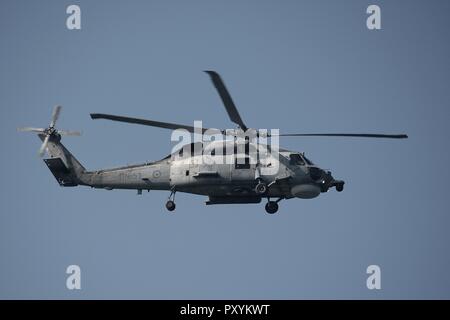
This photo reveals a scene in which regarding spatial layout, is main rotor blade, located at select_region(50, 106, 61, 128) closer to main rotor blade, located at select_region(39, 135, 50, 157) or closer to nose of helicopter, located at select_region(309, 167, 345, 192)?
main rotor blade, located at select_region(39, 135, 50, 157)

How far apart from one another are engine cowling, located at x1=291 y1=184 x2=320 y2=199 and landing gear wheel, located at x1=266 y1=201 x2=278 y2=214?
1.31m

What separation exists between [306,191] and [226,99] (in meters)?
7.11

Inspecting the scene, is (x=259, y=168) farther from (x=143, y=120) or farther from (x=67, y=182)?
(x=67, y=182)

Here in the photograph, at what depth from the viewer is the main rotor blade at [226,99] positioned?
120 feet

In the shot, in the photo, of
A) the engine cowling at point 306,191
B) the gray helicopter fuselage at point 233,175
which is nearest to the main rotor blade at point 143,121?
the gray helicopter fuselage at point 233,175

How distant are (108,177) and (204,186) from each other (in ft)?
16.7

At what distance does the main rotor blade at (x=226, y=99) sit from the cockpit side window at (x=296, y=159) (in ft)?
10.0

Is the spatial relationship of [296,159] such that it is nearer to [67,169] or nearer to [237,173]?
[237,173]

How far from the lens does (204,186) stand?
43594 millimetres

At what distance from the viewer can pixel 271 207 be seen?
43938 mm

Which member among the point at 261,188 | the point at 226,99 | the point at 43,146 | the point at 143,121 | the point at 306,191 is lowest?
the point at 306,191

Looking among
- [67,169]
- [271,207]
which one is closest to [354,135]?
[271,207]
